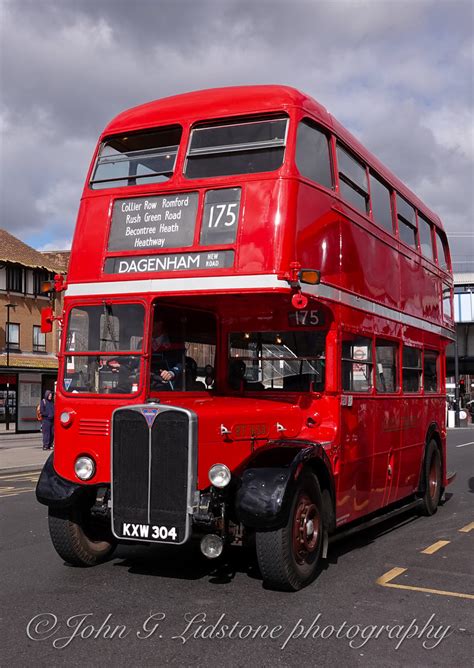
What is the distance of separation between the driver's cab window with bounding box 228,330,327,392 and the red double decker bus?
0.06 feet

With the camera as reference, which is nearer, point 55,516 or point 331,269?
point 55,516

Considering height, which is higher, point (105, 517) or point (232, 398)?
point (232, 398)

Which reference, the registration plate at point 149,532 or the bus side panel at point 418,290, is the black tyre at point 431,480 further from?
the registration plate at point 149,532

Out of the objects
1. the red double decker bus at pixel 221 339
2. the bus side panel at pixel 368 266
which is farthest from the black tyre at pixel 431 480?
the bus side panel at pixel 368 266

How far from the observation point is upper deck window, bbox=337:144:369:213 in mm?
7750

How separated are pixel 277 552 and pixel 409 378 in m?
4.57

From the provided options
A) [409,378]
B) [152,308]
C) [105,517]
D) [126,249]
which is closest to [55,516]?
[105,517]

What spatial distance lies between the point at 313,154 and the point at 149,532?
12.4 ft

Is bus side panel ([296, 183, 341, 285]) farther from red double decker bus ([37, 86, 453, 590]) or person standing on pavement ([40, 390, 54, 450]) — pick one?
person standing on pavement ([40, 390, 54, 450])

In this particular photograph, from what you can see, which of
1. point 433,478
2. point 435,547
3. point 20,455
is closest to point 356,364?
point 435,547

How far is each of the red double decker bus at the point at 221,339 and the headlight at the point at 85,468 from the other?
2 cm

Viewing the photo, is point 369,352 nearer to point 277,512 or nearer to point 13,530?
point 277,512

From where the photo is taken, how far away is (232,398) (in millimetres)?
7848

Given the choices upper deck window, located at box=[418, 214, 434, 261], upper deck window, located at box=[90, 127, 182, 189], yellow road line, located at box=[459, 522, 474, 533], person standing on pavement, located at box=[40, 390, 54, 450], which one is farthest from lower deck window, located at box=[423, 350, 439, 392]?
person standing on pavement, located at box=[40, 390, 54, 450]
